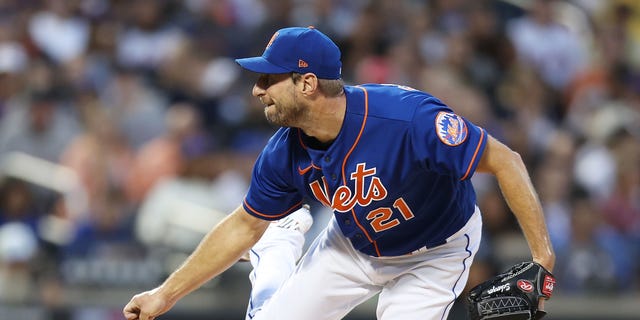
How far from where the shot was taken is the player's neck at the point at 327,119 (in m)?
4.41

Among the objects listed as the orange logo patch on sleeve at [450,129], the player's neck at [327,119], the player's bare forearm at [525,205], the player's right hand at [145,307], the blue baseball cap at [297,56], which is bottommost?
the player's bare forearm at [525,205]

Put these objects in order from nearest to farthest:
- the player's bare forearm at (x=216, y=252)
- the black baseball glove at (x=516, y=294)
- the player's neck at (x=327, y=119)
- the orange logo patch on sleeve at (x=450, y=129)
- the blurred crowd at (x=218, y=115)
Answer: the black baseball glove at (x=516, y=294) → the orange logo patch on sleeve at (x=450, y=129) → the player's neck at (x=327, y=119) → the player's bare forearm at (x=216, y=252) → the blurred crowd at (x=218, y=115)

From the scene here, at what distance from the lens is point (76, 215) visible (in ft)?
27.0

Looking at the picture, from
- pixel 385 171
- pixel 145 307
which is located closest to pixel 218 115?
pixel 145 307

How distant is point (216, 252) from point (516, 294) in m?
1.31

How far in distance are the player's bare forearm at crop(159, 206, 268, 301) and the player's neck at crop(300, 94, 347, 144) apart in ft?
1.67

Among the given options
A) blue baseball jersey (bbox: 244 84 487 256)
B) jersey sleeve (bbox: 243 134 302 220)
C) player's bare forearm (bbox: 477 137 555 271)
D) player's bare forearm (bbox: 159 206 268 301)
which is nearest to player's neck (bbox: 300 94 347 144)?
blue baseball jersey (bbox: 244 84 487 256)

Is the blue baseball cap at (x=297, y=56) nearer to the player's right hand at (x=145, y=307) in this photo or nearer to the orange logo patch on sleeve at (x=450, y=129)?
the orange logo patch on sleeve at (x=450, y=129)

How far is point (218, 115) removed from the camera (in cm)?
913

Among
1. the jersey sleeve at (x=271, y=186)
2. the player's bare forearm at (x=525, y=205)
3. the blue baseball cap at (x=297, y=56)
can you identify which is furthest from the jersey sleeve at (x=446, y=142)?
the jersey sleeve at (x=271, y=186)

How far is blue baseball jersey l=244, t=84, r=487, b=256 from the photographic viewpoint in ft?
14.2

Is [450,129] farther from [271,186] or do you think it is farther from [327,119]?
[271,186]

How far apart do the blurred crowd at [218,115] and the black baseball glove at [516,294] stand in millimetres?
3204

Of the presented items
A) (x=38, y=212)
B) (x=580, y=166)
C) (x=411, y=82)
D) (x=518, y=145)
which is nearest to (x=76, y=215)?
(x=38, y=212)
